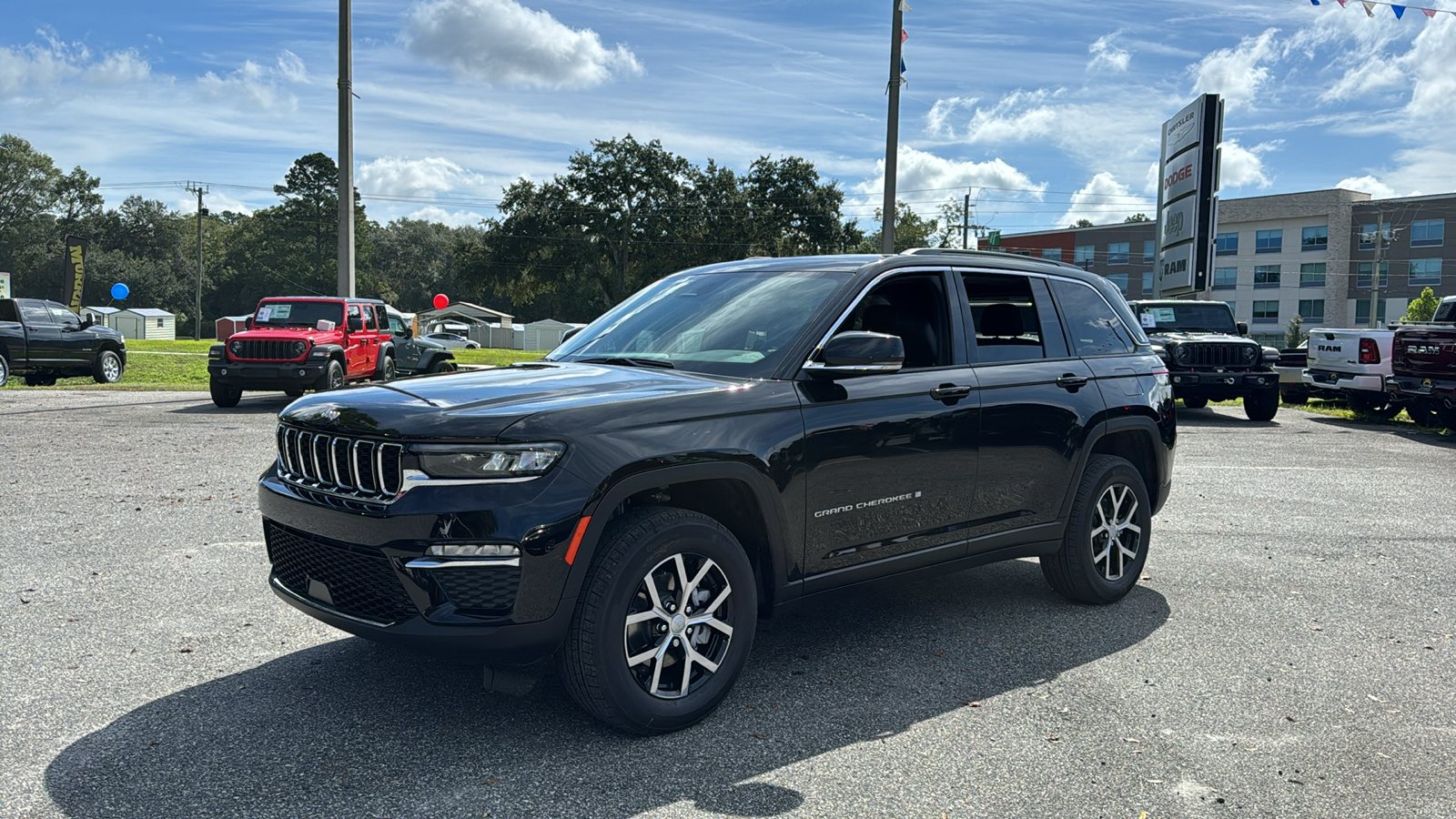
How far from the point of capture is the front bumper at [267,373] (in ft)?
55.9

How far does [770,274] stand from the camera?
A: 4.96 meters

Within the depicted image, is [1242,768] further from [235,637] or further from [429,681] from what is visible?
[235,637]

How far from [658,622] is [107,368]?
2258 centimetres

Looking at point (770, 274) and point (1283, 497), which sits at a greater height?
point (770, 274)

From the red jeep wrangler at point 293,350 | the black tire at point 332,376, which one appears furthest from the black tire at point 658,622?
the black tire at point 332,376

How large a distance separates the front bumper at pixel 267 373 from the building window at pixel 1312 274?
229 ft

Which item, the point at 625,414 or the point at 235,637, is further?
the point at 235,637

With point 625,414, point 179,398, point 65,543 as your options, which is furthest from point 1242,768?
point 179,398

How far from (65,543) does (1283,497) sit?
9.59 m

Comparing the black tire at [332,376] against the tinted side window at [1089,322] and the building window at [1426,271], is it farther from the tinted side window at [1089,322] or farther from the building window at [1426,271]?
the building window at [1426,271]

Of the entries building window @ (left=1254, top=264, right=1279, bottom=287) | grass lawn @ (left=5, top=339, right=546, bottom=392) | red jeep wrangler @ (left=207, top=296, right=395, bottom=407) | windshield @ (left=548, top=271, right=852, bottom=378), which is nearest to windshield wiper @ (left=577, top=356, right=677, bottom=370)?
windshield @ (left=548, top=271, right=852, bottom=378)

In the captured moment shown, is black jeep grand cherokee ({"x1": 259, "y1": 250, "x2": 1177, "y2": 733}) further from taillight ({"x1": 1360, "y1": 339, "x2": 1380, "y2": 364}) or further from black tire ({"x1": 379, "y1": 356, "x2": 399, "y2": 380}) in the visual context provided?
black tire ({"x1": 379, "y1": 356, "x2": 399, "y2": 380})

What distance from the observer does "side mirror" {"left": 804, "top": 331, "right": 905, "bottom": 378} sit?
13.3ft

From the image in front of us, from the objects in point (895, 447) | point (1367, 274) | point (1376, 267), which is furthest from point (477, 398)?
point (1367, 274)
